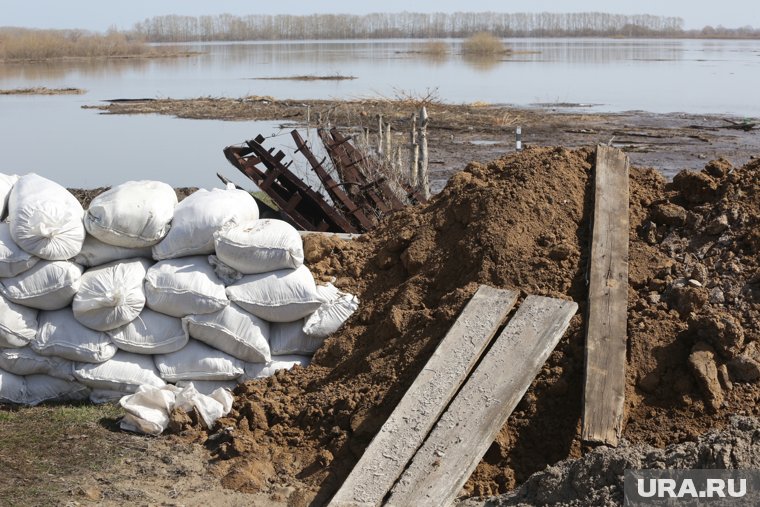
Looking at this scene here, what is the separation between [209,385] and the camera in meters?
4.88

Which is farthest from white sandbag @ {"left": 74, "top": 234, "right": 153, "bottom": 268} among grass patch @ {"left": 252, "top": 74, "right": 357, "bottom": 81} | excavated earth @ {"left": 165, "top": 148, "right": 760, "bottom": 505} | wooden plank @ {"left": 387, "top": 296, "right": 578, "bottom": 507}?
grass patch @ {"left": 252, "top": 74, "right": 357, "bottom": 81}

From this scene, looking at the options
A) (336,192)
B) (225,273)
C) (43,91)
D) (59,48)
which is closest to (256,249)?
(225,273)

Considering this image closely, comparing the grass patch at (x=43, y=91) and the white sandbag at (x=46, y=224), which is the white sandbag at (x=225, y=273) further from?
the grass patch at (x=43, y=91)

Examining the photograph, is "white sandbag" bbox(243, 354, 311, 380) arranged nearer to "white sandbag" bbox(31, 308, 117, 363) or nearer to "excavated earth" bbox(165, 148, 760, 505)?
"excavated earth" bbox(165, 148, 760, 505)

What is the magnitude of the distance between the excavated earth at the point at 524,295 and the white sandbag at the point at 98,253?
3.31ft

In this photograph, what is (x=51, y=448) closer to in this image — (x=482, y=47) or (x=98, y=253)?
(x=98, y=253)

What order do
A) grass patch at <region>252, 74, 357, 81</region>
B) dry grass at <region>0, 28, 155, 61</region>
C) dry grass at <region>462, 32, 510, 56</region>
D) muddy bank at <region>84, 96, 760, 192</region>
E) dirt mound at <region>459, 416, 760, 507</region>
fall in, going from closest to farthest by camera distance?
dirt mound at <region>459, 416, 760, 507</region>
muddy bank at <region>84, 96, 760, 192</region>
grass patch at <region>252, 74, 357, 81</region>
dry grass at <region>0, 28, 155, 61</region>
dry grass at <region>462, 32, 510, 56</region>

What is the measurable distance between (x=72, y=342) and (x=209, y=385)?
30.3 inches

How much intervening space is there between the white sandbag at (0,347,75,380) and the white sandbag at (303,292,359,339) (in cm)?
134

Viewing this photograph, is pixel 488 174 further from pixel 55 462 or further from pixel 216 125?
pixel 216 125

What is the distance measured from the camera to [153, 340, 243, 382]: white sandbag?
15.9 feet

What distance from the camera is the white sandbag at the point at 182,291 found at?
476 cm

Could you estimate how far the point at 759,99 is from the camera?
83.7 feet

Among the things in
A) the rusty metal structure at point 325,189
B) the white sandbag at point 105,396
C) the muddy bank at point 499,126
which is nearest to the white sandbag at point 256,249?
the white sandbag at point 105,396
